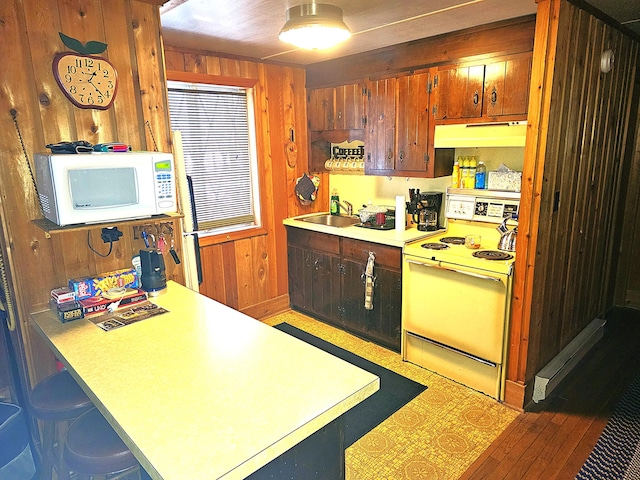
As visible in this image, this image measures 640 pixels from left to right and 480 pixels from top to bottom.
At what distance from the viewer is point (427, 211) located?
3.40 m

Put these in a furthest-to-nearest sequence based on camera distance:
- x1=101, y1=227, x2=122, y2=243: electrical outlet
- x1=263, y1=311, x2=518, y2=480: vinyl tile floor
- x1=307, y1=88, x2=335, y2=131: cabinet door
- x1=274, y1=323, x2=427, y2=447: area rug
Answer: x1=307, y1=88, x2=335, y2=131: cabinet door, x1=274, y1=323, x2=427, y2=447: area rug, x1=263, y1=311, x2=518, y2=480: vinyl tile floor, x1=101, y1=227, x2=122, y2=243: electrical outlet

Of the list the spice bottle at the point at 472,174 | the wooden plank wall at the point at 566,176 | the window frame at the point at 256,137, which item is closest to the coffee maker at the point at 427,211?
the spice bottle at the point at 472,174

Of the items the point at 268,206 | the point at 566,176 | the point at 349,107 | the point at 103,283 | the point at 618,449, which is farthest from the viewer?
the point at 268,206

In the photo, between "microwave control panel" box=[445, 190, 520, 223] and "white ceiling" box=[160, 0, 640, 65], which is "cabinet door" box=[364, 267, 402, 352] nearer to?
"microwave control panel" box=[445, 190, 520, 223]

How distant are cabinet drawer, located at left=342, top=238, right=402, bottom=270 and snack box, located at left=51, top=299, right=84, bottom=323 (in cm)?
206

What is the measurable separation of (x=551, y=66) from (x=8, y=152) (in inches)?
105

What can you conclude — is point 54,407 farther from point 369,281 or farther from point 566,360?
point 566,360

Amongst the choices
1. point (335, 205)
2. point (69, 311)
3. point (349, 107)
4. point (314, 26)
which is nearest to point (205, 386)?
point (69, 311)

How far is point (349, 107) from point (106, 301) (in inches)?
101

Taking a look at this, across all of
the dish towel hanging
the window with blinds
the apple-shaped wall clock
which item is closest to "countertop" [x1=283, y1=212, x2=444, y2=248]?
the dish towel hanging

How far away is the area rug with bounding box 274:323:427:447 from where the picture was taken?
8.21 ft

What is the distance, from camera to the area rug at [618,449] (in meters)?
2.10

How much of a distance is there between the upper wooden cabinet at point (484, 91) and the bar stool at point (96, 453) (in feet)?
8.92

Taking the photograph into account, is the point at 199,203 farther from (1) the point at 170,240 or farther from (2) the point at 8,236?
(2) the point at 8,236
